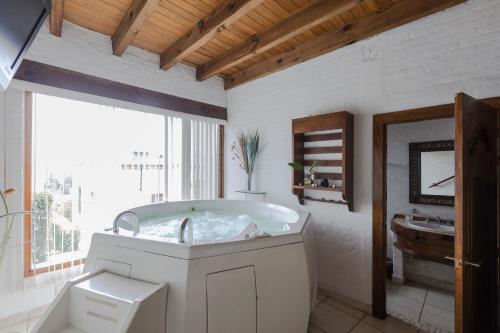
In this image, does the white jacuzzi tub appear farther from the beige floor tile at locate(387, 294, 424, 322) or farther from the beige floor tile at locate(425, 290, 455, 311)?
the beige floor tile at locate(425, 290, 455, 311)

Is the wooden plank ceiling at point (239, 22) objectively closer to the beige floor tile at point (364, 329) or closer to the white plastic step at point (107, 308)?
the white plastic step at point (107, 308)

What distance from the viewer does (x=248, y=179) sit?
310cm

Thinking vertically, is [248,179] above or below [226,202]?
above

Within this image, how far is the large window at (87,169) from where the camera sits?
2068mm

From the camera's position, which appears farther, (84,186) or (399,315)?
(84,186)

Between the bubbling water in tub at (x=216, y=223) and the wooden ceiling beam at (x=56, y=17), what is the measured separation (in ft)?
6.19

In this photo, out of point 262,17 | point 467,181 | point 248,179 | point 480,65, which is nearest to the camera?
point 467,181

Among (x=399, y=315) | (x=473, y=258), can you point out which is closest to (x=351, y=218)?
(x=399, y=315)

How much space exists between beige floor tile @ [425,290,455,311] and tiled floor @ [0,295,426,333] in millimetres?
557

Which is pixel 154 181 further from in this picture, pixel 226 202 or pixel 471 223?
pixel 471 223

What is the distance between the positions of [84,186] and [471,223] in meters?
2.95

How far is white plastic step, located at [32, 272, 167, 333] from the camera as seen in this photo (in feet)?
3.51

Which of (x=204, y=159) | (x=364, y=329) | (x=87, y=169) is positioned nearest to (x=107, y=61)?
(x=87, y=169)

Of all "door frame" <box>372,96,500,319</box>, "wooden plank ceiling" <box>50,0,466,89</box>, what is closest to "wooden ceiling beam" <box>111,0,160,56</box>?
"wooden plank ceiling" <box>50,0,466,89</box>
